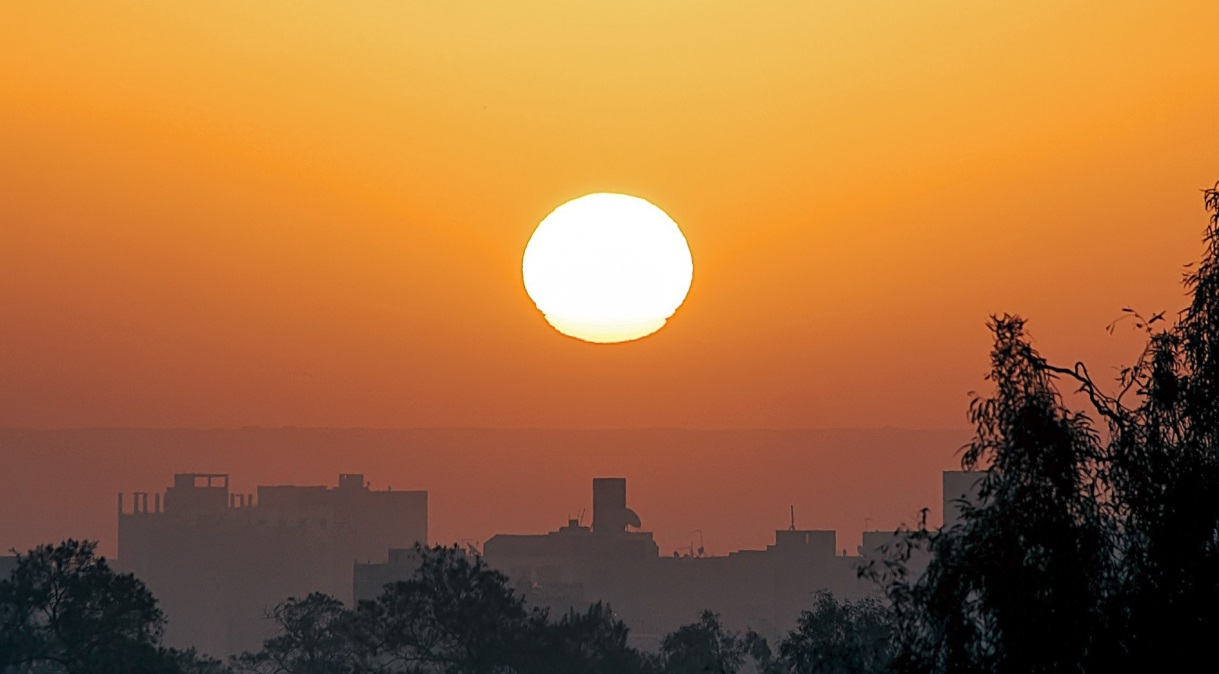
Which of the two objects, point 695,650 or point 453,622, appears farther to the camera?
point 695,650

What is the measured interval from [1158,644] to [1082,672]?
73cm

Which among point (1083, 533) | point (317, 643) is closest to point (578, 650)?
point (317, 643)

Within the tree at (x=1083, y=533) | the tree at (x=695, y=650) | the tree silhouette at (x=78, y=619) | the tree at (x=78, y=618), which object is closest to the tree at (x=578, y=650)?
the tree at (x=695, y=650)

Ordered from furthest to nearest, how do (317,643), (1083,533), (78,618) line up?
1. (317,643)
2. (78,618)
3. (1083,533)

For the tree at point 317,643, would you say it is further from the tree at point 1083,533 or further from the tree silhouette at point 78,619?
the tree at point 1083,533

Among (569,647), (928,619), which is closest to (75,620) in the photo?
(569,647)

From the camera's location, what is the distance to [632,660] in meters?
81.1

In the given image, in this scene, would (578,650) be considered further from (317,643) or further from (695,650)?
(317,643)

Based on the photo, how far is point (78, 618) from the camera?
215 ft

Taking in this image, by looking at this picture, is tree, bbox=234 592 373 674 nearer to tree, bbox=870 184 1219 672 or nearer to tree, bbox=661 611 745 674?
tree, bbox=661 611 745 674

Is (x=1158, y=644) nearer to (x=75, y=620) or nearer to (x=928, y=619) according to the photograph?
(x=928, y=619)

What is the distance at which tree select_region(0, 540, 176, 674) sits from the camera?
63062 millimetres

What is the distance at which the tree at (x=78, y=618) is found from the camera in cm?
6306

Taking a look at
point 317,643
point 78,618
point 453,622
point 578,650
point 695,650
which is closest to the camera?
point 78,618
